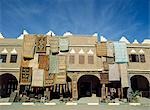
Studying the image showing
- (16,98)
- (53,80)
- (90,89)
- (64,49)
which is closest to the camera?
(16,98)

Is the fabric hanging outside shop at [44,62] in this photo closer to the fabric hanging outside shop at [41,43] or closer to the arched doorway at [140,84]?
the fabric hanging outside shop at [41,43]

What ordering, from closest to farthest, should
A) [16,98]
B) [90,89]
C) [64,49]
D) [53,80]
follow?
[16,98] < [53,80] < [64,49] < [90,89]

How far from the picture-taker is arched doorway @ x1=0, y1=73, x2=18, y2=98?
90.9ft

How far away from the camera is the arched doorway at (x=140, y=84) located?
92.6 feet

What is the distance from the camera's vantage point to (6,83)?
1145 inches

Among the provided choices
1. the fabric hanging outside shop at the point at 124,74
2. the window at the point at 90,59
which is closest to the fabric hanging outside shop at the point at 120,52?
the fabric hanging outside shop at the point at 124,74

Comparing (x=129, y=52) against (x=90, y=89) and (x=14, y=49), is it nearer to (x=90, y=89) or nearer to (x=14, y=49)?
(x=90, y=89)

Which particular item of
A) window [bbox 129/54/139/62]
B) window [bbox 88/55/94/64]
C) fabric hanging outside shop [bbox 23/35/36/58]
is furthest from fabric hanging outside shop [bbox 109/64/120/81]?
fabric hanging outside shop [bbox 23/35/36/58]

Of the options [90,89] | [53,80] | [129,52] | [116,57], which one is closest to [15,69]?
[53,80]

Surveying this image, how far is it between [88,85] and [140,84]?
7304 millimetres

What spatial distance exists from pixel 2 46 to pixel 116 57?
15223 millimetres

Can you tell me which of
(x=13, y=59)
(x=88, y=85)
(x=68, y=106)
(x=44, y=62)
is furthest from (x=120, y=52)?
(x=13, y=59)

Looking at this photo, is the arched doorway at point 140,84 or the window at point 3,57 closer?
the window at point 3,57

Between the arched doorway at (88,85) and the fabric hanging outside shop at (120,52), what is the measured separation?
4247 mm
